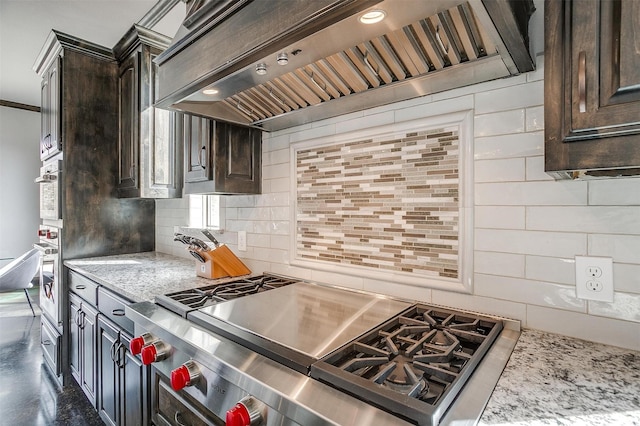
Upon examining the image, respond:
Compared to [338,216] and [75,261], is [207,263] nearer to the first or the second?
[338,216]

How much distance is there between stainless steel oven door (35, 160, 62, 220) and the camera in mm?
2607

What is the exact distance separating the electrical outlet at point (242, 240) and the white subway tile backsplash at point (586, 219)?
4.95 feet

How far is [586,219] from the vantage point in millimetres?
991

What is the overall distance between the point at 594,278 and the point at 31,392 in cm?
340

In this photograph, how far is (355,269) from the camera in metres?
1.54

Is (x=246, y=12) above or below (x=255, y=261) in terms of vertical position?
above

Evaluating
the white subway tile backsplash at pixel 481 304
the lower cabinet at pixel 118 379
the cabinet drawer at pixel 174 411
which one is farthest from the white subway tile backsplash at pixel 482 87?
the lower cabinet at pixel 118 379

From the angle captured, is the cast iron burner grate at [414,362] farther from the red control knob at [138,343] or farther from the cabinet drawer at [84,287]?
the cabinet drawer at [84,287]

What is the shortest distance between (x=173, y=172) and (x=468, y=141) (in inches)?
85.6

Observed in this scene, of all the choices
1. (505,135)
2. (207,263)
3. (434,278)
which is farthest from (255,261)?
(505,135)

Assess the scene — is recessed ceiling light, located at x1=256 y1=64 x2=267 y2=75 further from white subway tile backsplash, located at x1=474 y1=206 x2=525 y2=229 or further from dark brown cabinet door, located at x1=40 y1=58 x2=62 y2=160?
dark brown cabinet door, located at x1=40 y1=58 x2=62 y2=160

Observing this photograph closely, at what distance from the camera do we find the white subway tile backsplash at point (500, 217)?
3.65 feet

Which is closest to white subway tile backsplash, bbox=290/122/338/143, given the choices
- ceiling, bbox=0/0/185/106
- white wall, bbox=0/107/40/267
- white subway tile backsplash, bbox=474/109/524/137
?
white subway tile backsplash, bbox=474/109/524/137

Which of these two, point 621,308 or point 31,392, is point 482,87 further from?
point 31,392
